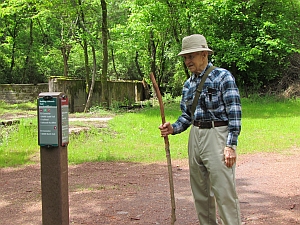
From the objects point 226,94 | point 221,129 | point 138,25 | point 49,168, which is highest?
point 138,25

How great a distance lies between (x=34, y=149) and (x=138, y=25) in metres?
12.2

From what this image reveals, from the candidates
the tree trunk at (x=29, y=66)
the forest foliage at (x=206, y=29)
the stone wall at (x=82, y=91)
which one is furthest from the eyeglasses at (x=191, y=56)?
the tree trunk at (x=29, y=66)

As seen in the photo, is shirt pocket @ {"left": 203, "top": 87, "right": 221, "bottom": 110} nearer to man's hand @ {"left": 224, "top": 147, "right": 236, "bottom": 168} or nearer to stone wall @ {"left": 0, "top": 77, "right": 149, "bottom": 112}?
man's hand @ {"left": 224, "top": 147, "right": 236, "bottom": 168}

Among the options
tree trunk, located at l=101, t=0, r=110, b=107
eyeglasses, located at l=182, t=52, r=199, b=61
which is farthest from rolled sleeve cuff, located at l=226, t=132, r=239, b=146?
tree trunk, located at l=101, t=0, r=110, b=107

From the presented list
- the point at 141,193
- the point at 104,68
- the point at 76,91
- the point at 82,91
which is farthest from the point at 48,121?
the point at 82,91

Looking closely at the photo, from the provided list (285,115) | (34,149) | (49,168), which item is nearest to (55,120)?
(49,168)

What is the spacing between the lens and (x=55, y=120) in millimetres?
3434

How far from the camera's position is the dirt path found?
15.9 feet

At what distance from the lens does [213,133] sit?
348cm

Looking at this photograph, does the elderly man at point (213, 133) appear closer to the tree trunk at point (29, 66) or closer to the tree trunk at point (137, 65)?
the tree trunk at point (137, 65)

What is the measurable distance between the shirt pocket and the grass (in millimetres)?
5225

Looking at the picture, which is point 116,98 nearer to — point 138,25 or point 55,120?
point 138,25

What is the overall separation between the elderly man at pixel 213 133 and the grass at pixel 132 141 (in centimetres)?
501

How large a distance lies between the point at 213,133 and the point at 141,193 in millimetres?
2797
